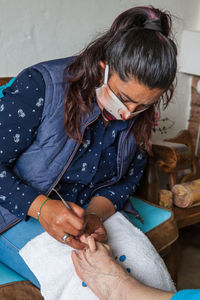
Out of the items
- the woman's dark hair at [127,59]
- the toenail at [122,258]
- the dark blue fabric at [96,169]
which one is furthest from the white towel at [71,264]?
the woman's dark hair at [127,59]

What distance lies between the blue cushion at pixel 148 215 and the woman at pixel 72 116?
0.22m

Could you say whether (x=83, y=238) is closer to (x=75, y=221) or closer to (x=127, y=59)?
(x=75, y=221)

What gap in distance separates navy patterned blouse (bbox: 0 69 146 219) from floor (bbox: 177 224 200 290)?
1001 millimetres

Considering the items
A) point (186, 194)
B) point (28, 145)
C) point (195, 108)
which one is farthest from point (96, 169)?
point (195, 108)

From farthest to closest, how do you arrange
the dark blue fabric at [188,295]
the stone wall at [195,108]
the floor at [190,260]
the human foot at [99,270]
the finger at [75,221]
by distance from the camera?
the stone wall at [195,108] < the floor at [190,260] < the finger at [75,221] < the human foot at [99,270] < the dark blue fabric at [188,295]

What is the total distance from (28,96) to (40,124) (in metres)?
0.11

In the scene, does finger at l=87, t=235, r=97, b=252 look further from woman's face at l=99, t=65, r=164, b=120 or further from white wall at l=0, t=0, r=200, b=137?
white wall at l=0, t=0, r=200, b=137

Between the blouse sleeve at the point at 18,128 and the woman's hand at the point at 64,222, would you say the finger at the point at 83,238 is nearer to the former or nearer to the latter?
the woman's hand at the point at 64,222

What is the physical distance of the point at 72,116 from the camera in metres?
1.36

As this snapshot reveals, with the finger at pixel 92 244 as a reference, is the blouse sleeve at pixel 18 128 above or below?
above

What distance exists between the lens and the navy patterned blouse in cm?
129

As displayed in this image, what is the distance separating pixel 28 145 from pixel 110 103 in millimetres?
325

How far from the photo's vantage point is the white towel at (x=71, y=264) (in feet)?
3.76

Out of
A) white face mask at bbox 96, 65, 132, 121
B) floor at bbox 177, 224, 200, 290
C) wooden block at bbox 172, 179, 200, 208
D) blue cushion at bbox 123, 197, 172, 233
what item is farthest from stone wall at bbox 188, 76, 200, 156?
white face mask at bbox 96, 65, 132, 121
